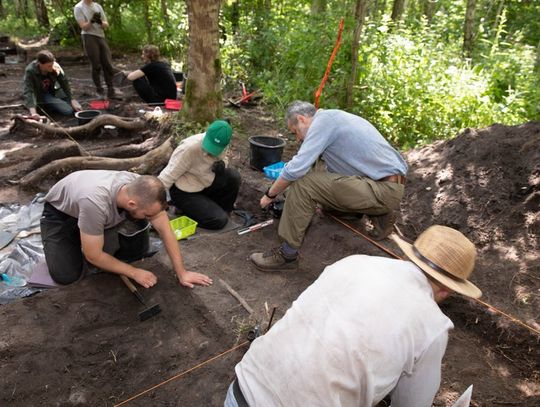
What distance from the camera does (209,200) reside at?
4266 millimetres

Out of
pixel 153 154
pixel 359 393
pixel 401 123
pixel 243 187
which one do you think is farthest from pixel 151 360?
pixel 401 123

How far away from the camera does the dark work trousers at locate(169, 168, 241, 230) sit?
4176mm

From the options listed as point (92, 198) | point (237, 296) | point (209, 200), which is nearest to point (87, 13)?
point (209, 200)

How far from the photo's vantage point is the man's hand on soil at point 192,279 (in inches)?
121

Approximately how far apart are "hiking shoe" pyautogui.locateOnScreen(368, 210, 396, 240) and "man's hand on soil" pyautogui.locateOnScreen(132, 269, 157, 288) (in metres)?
2.07

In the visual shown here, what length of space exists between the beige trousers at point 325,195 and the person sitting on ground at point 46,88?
16.2 ft

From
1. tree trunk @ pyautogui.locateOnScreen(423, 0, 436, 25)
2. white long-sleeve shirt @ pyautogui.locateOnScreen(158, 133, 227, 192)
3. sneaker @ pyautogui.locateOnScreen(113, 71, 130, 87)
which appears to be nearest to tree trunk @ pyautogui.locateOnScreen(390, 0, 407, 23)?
tree trunk @ pyautogui.locateOnScreen(423, 0, 436, 25)

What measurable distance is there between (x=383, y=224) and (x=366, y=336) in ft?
8.58

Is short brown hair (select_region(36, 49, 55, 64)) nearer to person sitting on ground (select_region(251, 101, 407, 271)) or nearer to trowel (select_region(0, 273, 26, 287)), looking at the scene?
trowel (select_region(0, 273, 26, 287))

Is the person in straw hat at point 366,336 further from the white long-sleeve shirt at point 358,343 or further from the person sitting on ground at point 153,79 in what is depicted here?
the person sitting on ground at point 153,79

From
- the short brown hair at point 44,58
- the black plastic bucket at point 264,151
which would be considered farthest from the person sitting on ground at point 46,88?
the black plastic bucket at point 264,151

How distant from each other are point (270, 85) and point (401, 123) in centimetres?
231

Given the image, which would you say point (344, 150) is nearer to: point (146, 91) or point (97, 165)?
point (97, 165)

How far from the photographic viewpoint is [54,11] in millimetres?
15617
